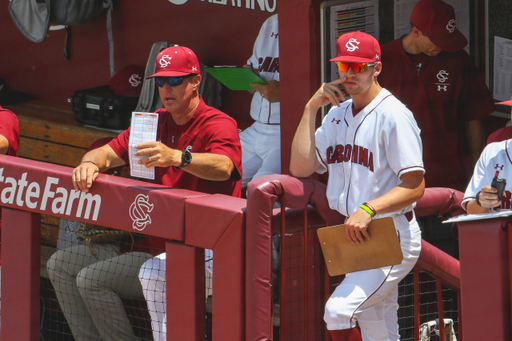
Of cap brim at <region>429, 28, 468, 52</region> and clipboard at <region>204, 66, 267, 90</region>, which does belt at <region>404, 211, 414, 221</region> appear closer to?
cap brim at <region>429, 28, 468, 52</region>

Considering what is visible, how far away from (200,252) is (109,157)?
99 centimetres

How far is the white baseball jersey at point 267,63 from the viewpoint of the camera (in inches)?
198

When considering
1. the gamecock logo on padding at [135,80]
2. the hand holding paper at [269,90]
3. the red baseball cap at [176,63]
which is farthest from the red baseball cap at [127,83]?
the red baseball cap at [176,63]

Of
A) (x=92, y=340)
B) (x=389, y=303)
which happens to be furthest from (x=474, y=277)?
(x=92, y=340)

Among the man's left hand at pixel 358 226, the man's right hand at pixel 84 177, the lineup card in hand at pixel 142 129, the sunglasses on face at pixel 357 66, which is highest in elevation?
the sunglasses on face at pixel 357 66

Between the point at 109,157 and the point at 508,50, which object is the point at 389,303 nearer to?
the point at 109,157

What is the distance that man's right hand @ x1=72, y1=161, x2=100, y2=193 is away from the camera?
3.15 metres

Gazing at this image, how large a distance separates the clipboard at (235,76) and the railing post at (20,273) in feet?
5.48

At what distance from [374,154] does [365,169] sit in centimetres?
7

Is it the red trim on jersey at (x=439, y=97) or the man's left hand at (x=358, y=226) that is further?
the red trim on jersey at (x=439, y=97)

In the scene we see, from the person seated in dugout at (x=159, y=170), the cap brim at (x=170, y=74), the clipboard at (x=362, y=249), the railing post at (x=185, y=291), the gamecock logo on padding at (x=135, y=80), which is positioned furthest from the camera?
the gamecock logo on padding at (x=135, y=80)

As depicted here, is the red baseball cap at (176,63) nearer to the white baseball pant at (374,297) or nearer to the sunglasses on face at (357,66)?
the sunglasses on face at (357,66)

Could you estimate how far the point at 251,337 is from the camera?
290cm

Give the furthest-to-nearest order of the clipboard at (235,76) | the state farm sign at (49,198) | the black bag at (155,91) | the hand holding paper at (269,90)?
the black bag at (155,91), the hand holding paper at (269,90), the clipboard at (235,76), the state farm sign at (49,198)
